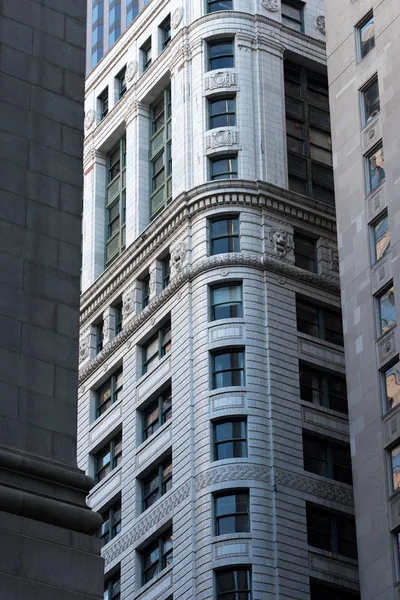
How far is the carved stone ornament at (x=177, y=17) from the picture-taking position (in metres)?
88.0

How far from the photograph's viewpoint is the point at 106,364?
84.9 metres

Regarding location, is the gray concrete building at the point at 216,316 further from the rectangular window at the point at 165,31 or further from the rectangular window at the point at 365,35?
the rectangular window at the point at 365,35

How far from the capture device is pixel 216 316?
7669 centimetres

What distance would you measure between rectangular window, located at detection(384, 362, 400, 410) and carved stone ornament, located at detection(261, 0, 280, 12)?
28.8 m

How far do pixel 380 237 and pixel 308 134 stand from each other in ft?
62.2

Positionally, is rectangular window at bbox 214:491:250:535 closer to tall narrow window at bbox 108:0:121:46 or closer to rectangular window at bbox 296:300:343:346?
rectangular window at bbox 296:300:343:346

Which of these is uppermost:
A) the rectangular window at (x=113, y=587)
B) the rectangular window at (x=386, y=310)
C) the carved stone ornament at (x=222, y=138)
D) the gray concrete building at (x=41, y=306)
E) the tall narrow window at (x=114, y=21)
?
the tall narrow window at (x=114, y=21)

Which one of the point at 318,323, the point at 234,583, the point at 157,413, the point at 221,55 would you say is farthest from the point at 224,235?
the point at 234,583

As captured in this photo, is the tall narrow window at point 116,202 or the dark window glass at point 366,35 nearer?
the dark window glass at point 366,35

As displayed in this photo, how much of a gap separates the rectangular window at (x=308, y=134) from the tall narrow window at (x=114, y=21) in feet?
84.8

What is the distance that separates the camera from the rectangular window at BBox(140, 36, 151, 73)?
92500 mm

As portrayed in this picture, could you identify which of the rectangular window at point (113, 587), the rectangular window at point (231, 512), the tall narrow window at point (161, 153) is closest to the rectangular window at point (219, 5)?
the tall narrow window at point (161, 153)

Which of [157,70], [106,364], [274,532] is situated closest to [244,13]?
[157,70]

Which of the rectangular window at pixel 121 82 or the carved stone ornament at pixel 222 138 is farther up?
the rectangular window at pixel 121 82
